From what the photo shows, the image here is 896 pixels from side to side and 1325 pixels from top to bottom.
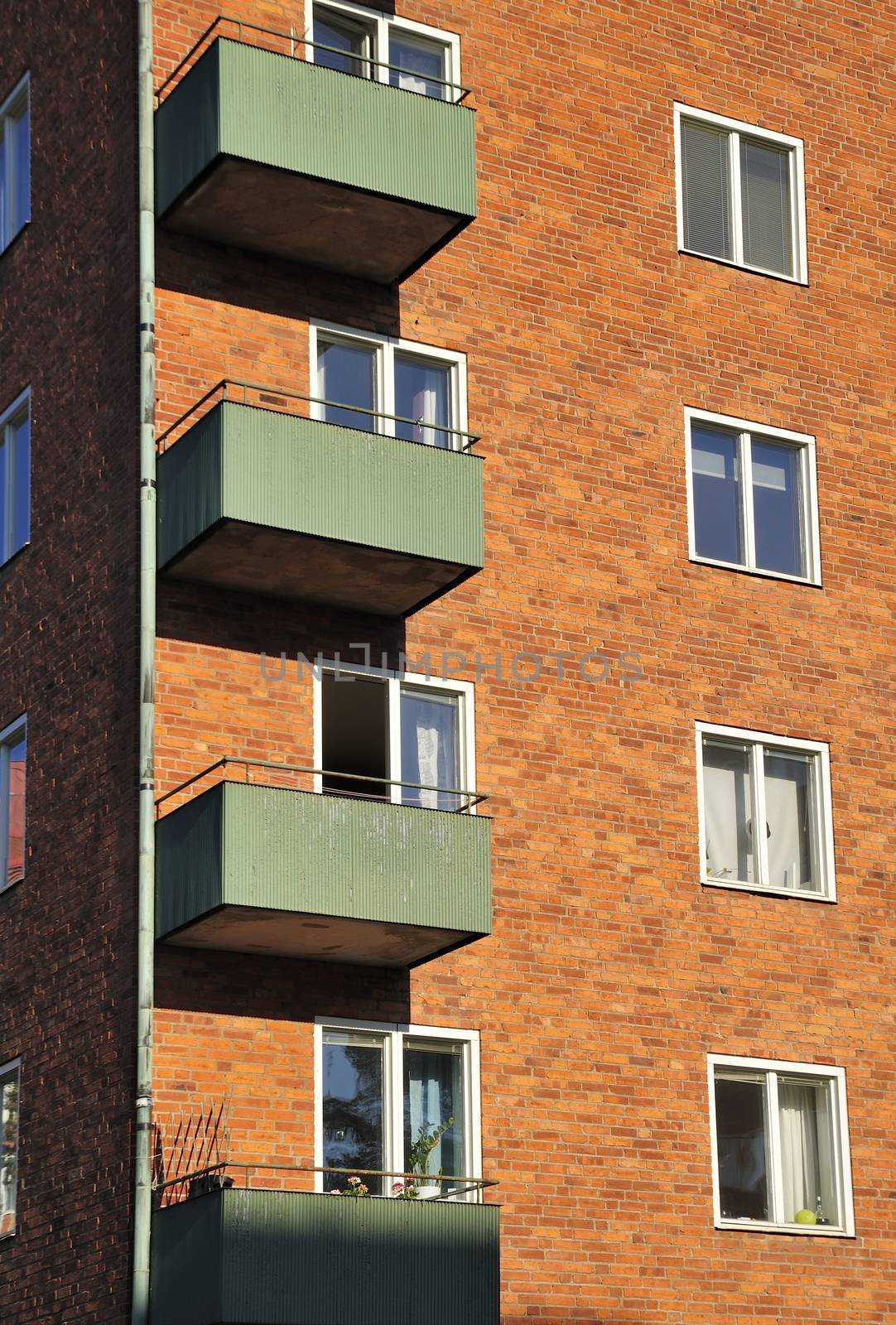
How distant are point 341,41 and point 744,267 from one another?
4.98m

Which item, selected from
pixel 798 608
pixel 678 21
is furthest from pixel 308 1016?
pixel 678 21

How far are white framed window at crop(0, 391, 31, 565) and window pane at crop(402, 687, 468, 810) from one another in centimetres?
463

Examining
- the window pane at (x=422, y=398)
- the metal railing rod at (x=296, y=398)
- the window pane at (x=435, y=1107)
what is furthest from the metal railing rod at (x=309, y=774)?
the window pane at (x=422, y=398)

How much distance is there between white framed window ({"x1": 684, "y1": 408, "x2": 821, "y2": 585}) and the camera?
23.2 metres

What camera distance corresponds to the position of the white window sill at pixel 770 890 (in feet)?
71.6

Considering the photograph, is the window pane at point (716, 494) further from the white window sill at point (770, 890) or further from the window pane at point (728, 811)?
the white window sill at point (770, 890)

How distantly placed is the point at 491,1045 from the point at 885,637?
672 cm

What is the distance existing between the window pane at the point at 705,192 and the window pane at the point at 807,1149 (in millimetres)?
8879

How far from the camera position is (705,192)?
24.4m

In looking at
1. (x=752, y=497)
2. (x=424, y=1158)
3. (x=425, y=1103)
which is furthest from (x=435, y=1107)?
(x=752, y=497)

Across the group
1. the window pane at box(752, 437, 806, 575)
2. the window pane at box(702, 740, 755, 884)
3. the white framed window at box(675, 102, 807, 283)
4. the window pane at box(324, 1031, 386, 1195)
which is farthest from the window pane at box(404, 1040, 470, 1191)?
the white framed window at box(675, 102, 807, 283)

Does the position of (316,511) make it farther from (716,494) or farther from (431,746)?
(716,494)

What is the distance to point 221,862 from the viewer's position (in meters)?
18.2

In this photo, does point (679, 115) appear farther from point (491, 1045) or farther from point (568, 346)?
point (491, 1045)
